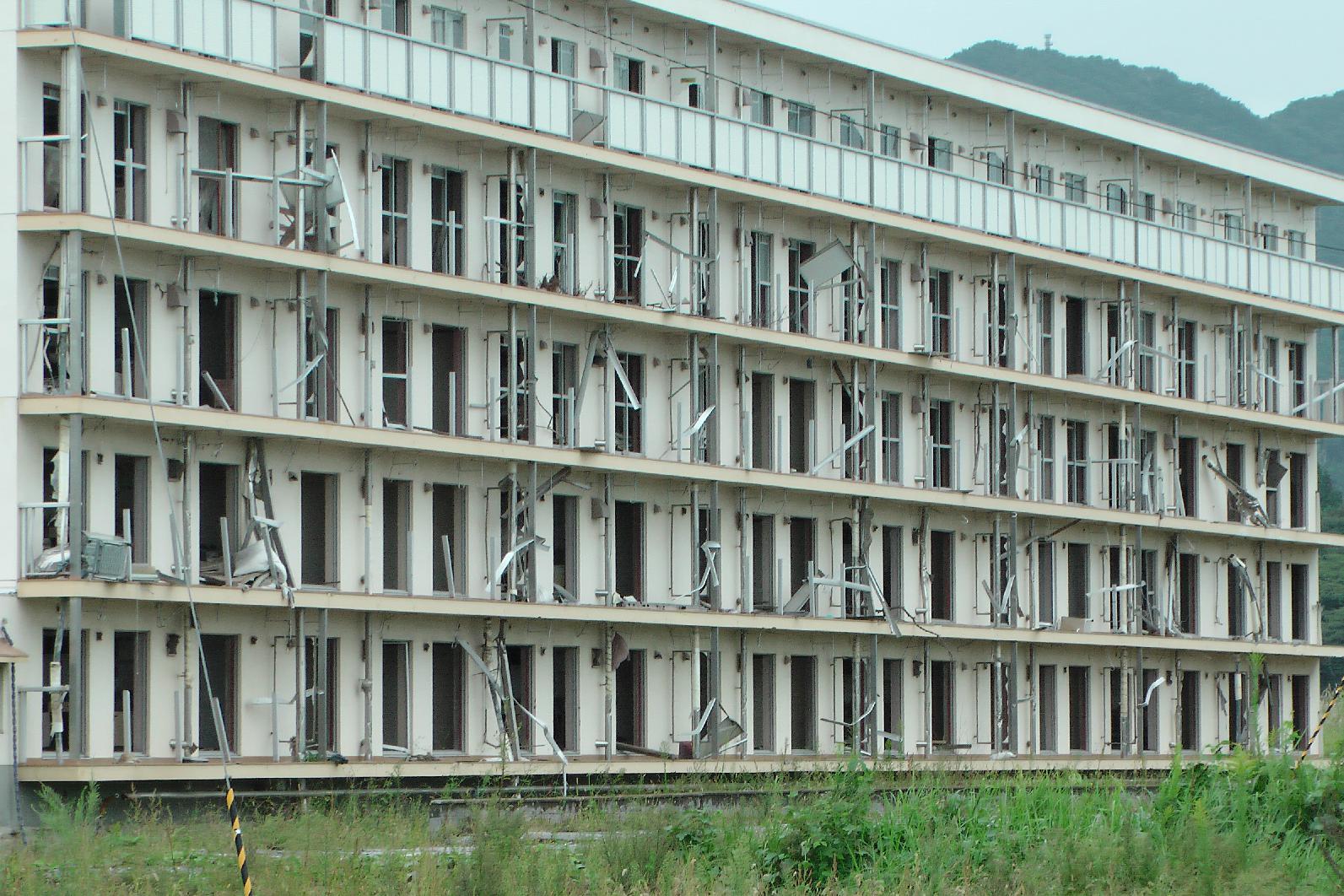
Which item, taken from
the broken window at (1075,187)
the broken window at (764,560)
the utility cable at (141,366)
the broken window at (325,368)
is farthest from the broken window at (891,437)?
the utility cable at (141,366)

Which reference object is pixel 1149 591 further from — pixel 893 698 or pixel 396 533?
pixel 396 533

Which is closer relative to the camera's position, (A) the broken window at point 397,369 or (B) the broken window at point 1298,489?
(A) the broken window at point 397,369

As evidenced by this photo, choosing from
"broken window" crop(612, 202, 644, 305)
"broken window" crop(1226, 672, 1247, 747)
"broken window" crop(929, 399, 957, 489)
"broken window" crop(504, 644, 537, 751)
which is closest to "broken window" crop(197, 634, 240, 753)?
"broken window" crop(504, 644, 537, 751)

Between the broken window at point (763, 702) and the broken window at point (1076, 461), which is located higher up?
the broken window at point (1076, 461)

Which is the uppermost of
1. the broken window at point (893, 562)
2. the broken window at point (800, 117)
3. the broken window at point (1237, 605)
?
the broken window at point (800, 117)

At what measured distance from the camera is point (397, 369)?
36.3m

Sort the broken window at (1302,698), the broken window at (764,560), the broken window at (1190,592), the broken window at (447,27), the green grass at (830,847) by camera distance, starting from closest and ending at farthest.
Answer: the green grass at (830,847)
the broken window at (447,27)
the broken window at (764,560)
the broken window at (1190,592)
the broken window at (1302,698)

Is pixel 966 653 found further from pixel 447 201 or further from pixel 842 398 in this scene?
pixel 447 201

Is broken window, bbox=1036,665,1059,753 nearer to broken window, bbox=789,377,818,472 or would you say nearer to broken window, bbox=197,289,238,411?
broken window, bbox=789,377,818,472

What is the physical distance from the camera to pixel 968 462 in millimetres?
45875

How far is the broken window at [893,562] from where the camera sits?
44219mm

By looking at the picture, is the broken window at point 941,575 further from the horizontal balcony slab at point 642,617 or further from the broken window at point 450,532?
the broken window at point 450,532

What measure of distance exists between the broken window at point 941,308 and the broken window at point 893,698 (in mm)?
6603

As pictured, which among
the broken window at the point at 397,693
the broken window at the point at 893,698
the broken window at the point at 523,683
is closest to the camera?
the broken window at the point at 397,693
